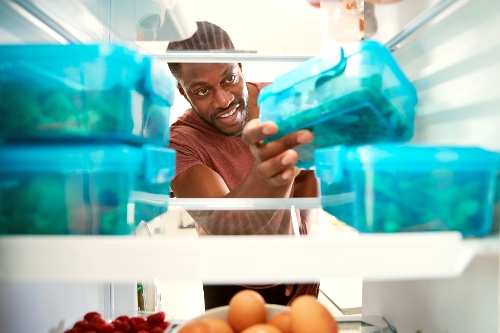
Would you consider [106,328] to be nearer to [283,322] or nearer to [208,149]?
[283,322]

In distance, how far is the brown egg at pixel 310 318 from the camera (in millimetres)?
608

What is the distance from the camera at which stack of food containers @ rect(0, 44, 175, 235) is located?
61 centimetres

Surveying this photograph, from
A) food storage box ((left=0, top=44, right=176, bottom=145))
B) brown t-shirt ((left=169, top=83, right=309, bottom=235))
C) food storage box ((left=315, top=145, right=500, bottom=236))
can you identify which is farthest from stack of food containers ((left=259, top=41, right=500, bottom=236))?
brown t-shirt ((left=169, top=83, right=309, bottom=235))

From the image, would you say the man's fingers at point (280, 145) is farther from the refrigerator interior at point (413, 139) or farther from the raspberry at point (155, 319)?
the raspberry at point (155, 319)

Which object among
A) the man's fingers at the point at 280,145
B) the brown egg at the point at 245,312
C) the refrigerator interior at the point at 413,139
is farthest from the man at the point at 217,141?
the brown egg at the point at 245,312

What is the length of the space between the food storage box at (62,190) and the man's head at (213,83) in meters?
0.75

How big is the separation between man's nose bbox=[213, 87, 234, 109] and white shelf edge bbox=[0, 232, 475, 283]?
90 centimetres

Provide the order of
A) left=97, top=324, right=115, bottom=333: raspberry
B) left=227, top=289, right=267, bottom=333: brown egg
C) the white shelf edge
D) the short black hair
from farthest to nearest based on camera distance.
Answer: the short black hair < left=97, top=324, right=115, bottom=333: raspberry < left=227, top=289, right=267, bottom=333: brown egg < the white shelf edge

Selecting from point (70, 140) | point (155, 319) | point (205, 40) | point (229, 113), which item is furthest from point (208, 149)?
point (70, 140)

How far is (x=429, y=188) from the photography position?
0.64 meters

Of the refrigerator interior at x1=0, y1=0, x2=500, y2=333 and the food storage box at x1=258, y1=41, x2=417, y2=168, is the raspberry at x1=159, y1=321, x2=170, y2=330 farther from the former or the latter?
the food storage box at x1=258, y1=41, x2=417, y2=168

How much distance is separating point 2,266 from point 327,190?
24.5 inches

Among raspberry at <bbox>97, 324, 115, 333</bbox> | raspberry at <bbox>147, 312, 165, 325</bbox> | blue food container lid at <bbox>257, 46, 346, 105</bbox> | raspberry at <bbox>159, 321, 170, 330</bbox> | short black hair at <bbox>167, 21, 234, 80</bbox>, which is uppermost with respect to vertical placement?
short black hair at <bbox>167, 21, 234, 80</bbox>

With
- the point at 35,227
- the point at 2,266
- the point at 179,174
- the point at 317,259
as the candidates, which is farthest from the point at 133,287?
the point at 317,259
